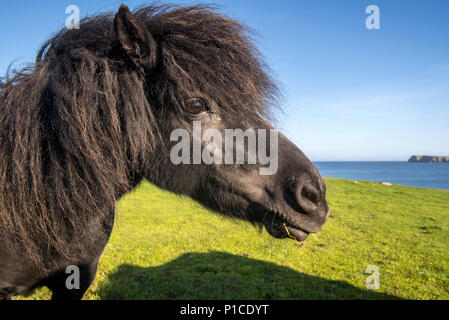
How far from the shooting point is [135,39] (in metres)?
1.60

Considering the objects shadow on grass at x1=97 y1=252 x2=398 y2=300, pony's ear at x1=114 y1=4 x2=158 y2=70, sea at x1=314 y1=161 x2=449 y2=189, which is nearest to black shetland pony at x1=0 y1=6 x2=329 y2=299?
pony's ear at x1=114 y1=4 x2=158 y2=70

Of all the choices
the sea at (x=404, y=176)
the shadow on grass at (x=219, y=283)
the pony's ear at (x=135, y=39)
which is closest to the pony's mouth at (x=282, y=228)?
the pony's ear at (x=135, y=39)

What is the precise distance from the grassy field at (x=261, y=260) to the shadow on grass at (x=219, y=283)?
0.06ft

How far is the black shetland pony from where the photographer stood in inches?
61.7

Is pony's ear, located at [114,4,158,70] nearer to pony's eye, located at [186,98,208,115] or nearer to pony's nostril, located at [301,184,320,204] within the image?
pony's eye, located at [186,98,208,115]

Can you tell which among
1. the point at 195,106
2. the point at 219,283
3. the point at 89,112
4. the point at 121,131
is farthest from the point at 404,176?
the point at 89,112

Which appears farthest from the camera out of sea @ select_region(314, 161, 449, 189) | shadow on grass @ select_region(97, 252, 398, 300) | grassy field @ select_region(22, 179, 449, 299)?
sea @ select_region(314, 161, 449, 189)

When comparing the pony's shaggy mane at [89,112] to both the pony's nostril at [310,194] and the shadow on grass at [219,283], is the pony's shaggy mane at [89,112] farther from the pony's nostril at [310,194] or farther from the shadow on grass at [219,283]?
the shadow on grass at [219,283]

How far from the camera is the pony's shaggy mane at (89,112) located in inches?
61.4

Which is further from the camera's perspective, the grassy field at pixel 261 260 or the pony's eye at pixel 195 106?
the grassy field at pixel 261 260

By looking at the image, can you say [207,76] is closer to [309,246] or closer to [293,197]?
→ [293,197]

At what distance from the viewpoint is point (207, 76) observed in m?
1.74

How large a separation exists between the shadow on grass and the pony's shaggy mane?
286 centimetres

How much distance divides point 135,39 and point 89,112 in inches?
20.7
